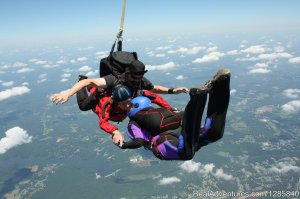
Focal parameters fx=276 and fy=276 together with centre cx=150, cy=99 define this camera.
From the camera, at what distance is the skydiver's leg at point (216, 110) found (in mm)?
3870

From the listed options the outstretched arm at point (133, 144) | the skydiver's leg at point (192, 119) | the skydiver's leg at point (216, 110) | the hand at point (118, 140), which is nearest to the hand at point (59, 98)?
the hand at point (118, 140)

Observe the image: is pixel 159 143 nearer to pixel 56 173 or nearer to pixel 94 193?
pixel 94 193

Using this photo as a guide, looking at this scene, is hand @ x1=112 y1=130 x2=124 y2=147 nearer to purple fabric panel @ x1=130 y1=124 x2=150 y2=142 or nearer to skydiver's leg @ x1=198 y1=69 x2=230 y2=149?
purple fabric panel @ x1=130 y1=124 x2=150 y2=142

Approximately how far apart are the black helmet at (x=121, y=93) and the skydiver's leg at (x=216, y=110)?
1449 mm

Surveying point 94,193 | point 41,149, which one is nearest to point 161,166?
point 94,193

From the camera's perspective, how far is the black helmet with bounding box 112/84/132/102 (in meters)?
4.79

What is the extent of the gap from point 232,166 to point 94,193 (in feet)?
174

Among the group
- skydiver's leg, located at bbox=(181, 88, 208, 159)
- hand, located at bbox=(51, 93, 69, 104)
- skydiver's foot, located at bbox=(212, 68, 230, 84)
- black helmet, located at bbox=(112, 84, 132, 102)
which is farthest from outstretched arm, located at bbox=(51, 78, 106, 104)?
skydiver's foot, located at bbox=(212, 68, 230, 84)

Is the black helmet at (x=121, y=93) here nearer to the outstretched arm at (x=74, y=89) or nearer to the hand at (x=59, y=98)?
the outstretched arm at (x=74, y=89)

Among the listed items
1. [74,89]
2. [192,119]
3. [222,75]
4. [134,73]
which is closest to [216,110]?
[192,119]

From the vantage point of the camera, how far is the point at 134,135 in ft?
15.2

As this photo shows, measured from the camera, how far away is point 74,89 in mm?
4250

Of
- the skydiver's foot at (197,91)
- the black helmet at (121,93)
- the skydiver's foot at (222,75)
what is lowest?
the black helmet at (121,93)

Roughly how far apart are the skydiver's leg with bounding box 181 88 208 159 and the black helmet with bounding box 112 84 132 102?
50.7 inches
